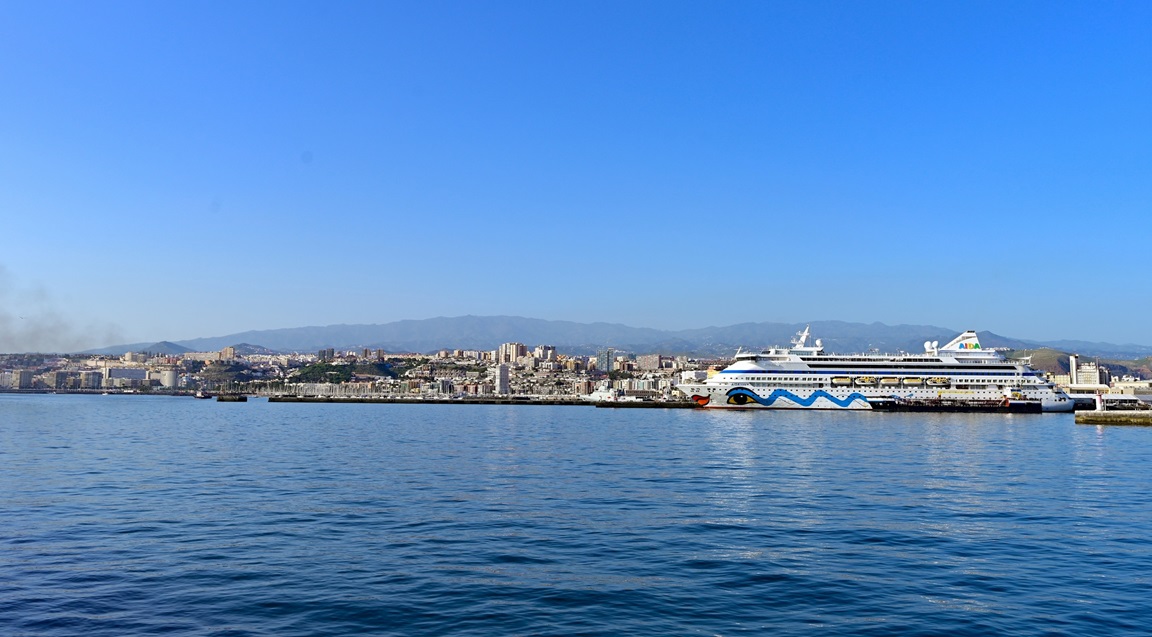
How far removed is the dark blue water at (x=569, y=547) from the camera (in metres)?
9.15

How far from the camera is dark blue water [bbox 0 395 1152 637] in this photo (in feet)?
30.0

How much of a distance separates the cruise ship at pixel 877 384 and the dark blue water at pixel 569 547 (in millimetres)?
→ 47210

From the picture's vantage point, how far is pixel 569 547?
12.9 m

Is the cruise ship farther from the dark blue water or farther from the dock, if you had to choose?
the dark blue water

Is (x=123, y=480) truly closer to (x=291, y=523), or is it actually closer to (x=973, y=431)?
(x=291, y=523)

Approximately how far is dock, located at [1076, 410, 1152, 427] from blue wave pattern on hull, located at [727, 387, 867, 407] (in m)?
19.4

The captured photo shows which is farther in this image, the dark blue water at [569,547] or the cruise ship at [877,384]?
the cruise ship at [877,384]

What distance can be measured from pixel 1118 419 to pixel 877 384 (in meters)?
20.8

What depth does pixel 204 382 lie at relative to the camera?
17538cm

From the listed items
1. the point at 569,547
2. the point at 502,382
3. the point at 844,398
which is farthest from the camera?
the point at 502,382

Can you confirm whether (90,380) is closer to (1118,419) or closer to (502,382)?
(502,382)

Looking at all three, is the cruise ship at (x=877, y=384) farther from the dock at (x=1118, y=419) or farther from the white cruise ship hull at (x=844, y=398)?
the dock at (x=1118, y=419)

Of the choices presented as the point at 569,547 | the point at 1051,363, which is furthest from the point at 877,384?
the point at 1051,363

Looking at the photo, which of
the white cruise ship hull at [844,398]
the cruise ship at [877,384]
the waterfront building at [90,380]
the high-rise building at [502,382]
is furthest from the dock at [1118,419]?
the waterfront building at [90,380]
